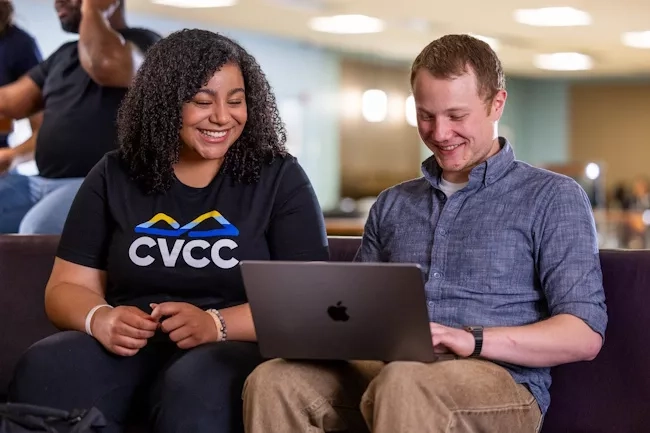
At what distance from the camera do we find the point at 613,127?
51.1ft

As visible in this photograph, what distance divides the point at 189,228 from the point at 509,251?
66 cm

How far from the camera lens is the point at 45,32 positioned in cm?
820

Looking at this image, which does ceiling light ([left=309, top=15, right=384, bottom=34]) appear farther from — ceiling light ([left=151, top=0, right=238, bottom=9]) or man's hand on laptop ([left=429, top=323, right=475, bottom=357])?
man's hand on laptop ([left=429, top=323, right=475, bottom=357])

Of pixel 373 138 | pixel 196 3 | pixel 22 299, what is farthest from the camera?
pixel 373 138

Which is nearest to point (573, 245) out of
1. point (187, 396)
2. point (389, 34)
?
point (187, 396)

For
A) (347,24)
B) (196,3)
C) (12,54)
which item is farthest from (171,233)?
(347,24)

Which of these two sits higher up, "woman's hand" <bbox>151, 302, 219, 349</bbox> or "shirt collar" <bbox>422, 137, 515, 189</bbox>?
"shirt collar" <bbox>422, 137, 515, 189</bbox>

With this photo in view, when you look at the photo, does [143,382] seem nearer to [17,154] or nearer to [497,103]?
[497,103]

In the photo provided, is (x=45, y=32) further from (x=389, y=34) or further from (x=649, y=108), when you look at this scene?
(x=649, y=108)

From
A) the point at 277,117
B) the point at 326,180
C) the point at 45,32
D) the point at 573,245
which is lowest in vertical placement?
the point at 326,180

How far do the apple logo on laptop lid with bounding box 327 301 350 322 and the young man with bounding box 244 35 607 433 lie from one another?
0.36ft

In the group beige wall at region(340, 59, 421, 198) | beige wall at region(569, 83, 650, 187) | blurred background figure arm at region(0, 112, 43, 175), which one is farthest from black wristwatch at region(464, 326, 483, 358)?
beige wall at region(569, 83, 650, 187)

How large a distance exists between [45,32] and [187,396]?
6.83 m

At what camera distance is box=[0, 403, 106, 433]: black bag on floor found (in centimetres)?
172
